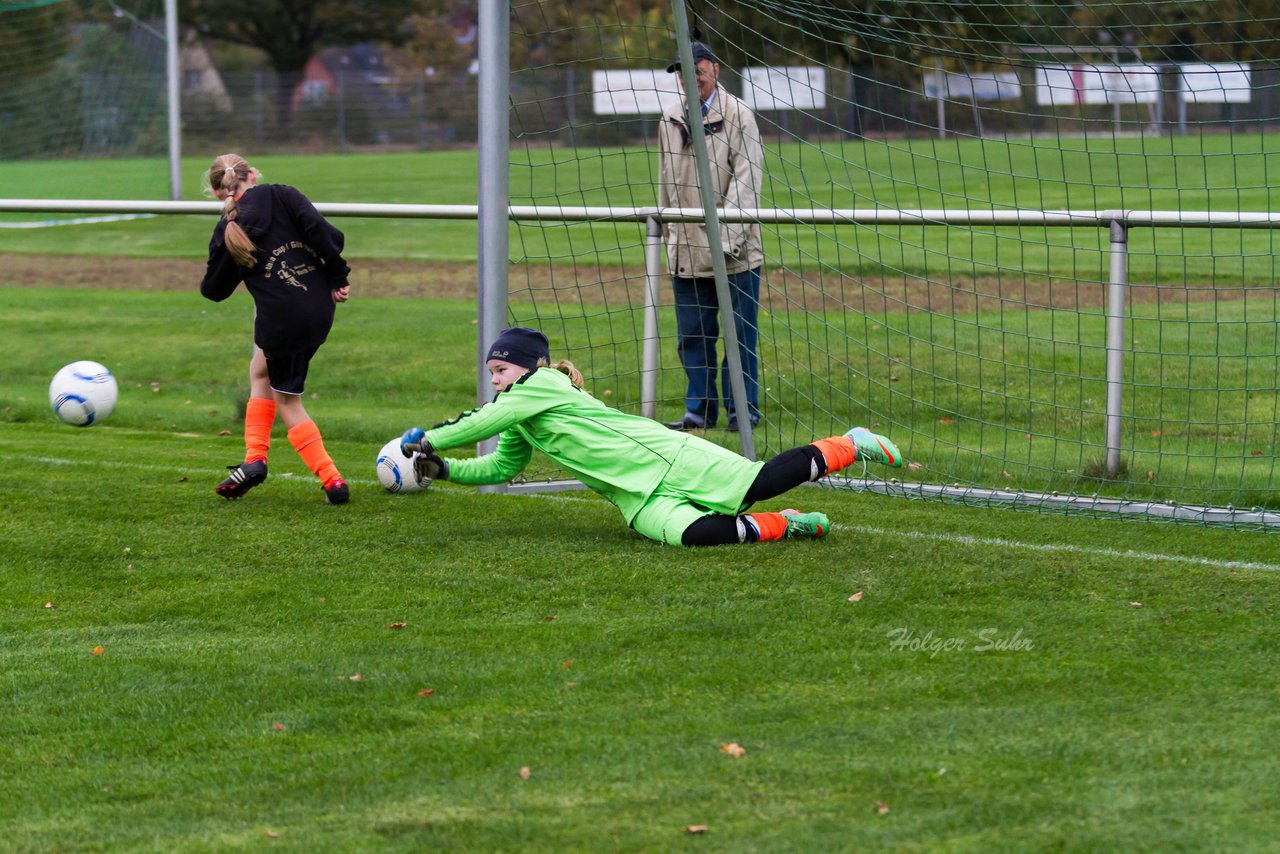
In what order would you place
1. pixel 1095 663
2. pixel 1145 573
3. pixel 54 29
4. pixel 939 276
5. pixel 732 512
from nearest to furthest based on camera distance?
pixel 1095 663 → pixel 1145 573 → pixel 732 512 → pixel 939 276 → pixel 54 29

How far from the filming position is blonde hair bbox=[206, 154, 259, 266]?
22.0 feet

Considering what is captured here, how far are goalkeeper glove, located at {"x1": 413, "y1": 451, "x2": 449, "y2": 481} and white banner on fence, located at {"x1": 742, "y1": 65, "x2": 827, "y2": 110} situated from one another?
2447mm

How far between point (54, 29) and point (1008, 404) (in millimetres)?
21451

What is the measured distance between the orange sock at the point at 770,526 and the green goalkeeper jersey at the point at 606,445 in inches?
4.4

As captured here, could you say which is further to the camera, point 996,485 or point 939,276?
point 939,276

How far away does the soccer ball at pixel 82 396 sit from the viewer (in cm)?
751

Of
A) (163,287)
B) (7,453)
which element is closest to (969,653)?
(7,453)

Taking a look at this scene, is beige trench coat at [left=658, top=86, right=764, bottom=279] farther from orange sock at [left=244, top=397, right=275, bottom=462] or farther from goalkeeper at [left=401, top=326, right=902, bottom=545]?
orange sock at [left=244, top=397, right=275, bottom=462]

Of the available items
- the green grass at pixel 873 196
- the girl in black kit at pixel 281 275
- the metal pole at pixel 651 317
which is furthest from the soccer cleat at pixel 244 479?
the metal pole at pixel 651 317

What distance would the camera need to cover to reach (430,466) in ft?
20.7

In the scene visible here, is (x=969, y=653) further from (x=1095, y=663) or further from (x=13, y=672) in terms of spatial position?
(x=13, y=672)

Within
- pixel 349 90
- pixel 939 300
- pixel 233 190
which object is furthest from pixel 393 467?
pixel 349 90

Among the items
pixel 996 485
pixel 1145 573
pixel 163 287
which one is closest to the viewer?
pixel 1145 573

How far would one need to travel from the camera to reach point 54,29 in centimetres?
2558
